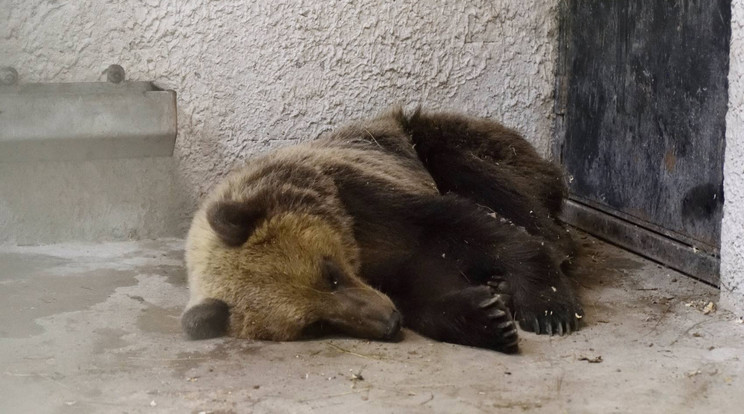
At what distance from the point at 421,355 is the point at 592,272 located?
147 cm

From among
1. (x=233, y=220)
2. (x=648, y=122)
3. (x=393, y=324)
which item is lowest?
(x=393, y=324)

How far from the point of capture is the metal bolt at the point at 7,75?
15.7 ft

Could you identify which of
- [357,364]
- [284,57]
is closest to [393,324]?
[357,364]

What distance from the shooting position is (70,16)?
4.99 metres

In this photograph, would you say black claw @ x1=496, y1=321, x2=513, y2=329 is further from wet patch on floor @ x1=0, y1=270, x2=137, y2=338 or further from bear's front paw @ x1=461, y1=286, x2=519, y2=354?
wet patch on floor @ x1=0, y1=270, x2=137, y2=338

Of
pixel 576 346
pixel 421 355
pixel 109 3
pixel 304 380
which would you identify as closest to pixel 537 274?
pixel 576 346

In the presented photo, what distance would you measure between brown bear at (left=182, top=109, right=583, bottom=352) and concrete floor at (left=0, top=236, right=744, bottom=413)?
0.11 metres

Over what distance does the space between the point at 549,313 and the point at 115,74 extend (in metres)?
2.62

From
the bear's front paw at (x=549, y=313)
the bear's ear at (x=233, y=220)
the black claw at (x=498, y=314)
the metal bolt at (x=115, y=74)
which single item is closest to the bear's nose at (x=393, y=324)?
the black claw at (x=498, y=314)

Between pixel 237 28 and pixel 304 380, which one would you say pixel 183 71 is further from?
pixel 304 380

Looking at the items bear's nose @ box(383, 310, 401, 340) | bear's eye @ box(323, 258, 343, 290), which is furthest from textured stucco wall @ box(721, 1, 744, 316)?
bear's eye @ box(323, 258, 343, 290)

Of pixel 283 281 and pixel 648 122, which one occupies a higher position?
pixel 648 122

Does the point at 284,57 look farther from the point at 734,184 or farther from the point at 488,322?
the point at 734,184

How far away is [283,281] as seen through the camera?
Answer: 3672mm
